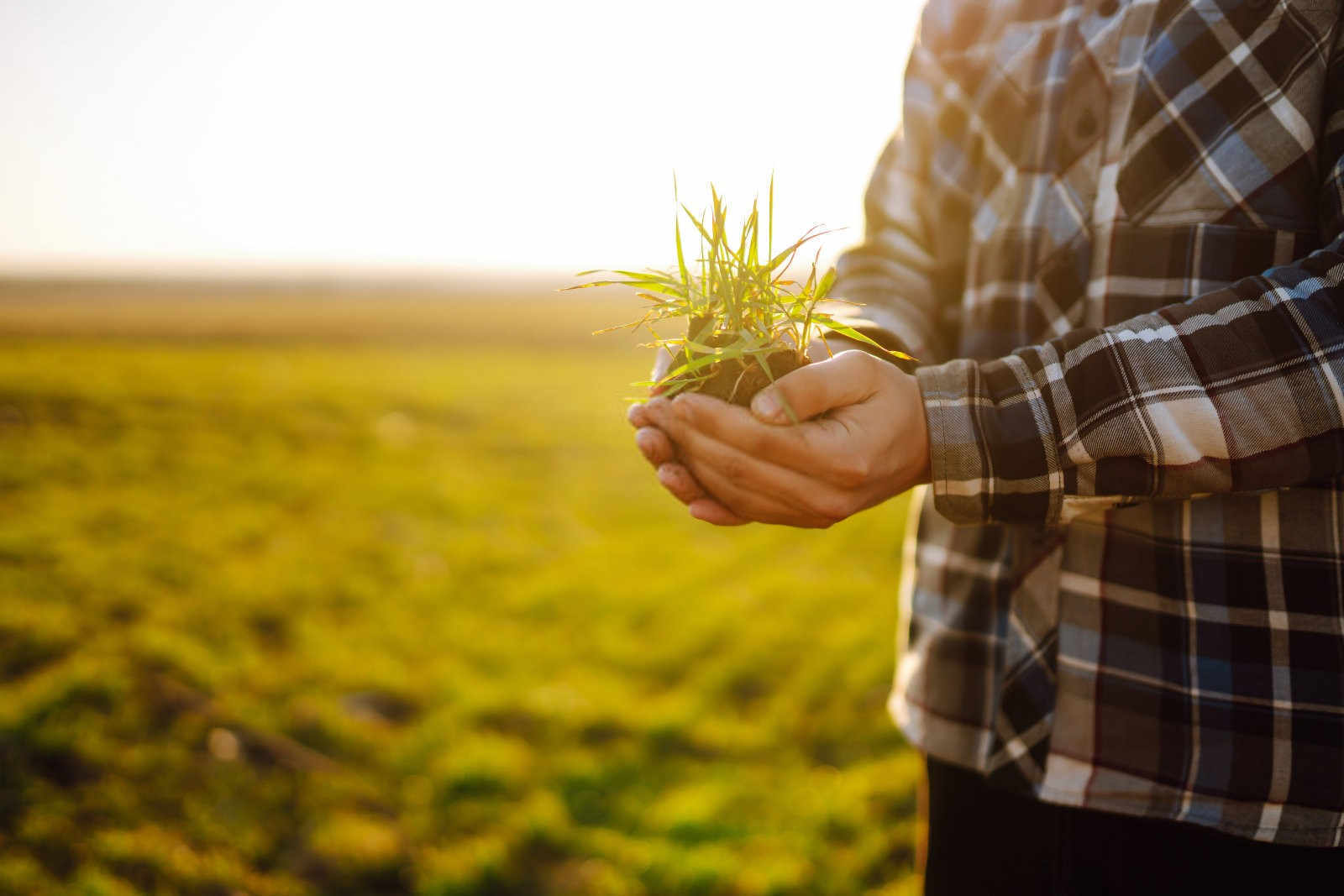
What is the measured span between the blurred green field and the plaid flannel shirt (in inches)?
81.7

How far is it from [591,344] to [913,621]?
31726 millimetres

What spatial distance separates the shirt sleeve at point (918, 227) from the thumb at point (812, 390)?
2.23 ft

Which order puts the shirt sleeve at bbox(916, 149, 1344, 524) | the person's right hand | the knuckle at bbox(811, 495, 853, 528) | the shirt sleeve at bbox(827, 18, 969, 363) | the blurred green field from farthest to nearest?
the blurred green field
the shirt sleeve at bbox(827, 18, 969, 363)
the person's right hand
the knuckle at bbox(811, 495, 853, 528)
the shirt sleeve at bbox(916, 149, 1344, 524)

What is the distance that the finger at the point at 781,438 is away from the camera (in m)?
1.36

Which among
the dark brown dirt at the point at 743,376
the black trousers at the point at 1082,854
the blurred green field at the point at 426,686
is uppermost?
the dark brown dirt at the point at 743,376

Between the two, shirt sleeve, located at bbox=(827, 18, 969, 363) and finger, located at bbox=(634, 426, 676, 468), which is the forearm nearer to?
finger, located at bbox=(634, 426, 676, 468)

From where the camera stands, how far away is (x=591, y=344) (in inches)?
1305

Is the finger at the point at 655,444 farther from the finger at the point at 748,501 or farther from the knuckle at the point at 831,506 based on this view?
the knuckle at the point at 831,506

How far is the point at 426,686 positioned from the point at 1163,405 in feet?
14.7

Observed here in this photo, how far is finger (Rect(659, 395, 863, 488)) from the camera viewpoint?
4.45 ft

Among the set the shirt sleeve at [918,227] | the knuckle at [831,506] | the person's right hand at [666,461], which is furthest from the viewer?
the shirt sleeve at [918,227]

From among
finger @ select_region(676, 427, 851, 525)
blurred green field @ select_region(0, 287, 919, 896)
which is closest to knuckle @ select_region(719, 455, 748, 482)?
finger @ select_region(676, 427, 851, 525)

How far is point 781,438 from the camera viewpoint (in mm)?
1378

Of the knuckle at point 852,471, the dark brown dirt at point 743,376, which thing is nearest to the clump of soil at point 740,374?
the dark brown dirt at point 743,376
